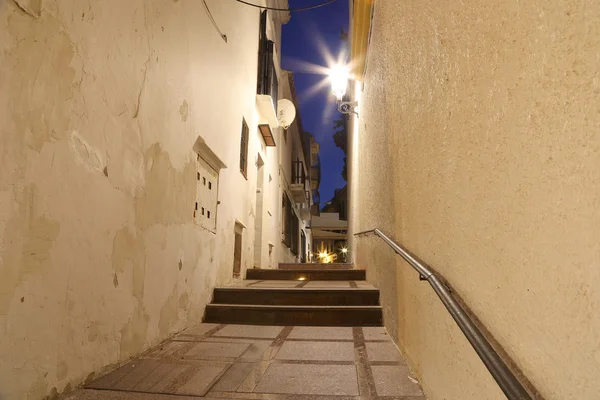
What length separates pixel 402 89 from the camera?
8.16 feet

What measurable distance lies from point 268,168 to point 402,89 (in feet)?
21.9

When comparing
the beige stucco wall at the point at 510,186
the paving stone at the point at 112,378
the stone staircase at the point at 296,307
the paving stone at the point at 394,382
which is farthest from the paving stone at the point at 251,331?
the beige stucco wall at the point at 510,186

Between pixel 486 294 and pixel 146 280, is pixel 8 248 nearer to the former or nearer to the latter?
pixel 146 280

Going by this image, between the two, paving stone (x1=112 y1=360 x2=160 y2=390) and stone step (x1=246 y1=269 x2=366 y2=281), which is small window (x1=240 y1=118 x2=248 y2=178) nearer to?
stone step (x1=246 y1=269 x2=366 y2=281)

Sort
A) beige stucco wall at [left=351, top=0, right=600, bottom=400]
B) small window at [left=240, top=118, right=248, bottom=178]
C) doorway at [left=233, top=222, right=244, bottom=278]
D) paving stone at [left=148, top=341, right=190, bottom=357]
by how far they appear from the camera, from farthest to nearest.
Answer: small window at [left=240, top=118, right=248, bottom=178] → doorway at [left=233, top=222, right=244, bottom=278] → paving stone at [left=148, top=341, right=190, bottom=357] → beige stucco wall at [left=351, top=0, right=600, bottom=400]

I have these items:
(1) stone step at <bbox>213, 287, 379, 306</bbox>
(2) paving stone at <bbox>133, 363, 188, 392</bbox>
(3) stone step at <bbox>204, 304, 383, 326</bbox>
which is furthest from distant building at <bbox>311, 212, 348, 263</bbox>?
(2) paving stone at <bbox>133, 363, 188, 392</bbox>

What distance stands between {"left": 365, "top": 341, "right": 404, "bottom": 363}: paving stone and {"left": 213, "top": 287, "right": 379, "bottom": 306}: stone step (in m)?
0.94

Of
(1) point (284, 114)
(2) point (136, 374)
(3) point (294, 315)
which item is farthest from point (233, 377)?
(1) point (284, 114)

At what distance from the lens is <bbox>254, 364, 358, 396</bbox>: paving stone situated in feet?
6.68

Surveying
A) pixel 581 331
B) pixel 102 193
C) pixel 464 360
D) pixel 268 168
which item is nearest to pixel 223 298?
pixel 102 193

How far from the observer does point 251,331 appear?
11.3ft

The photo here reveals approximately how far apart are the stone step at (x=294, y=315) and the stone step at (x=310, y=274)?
193 centimetres

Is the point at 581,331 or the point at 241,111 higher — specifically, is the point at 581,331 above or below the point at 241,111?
below

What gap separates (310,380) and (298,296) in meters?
1.91
